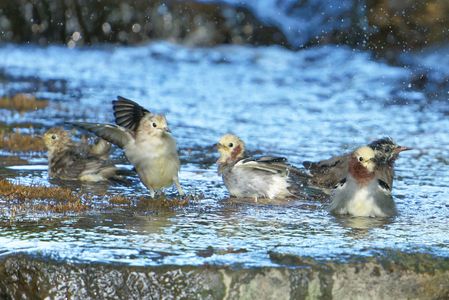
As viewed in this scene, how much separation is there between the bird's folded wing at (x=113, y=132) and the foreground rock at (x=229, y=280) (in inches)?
144

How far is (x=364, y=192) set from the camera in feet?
28.9

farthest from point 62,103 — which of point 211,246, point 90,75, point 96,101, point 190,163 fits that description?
point 211,246

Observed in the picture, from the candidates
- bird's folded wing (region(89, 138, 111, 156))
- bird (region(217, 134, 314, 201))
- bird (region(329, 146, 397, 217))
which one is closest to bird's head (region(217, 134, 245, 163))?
bird (region(217, 134, 314, 201))

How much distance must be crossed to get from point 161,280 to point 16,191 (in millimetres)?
3634

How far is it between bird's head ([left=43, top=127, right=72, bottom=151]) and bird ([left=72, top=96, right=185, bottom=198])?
66.2 inches

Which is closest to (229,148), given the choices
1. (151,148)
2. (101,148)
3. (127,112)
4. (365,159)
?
(151,148)

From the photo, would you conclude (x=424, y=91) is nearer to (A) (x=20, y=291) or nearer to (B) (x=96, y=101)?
(B) (x=96, y=101)

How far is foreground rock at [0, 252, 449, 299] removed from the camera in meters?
6.45

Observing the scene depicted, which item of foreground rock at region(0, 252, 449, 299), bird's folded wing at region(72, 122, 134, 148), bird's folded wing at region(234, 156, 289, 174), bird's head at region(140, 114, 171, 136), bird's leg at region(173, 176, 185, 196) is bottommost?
foreground rock at region(0, 252, 449, 299)

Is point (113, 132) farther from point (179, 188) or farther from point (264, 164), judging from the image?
point (264, 164)

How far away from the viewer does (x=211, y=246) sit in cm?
723

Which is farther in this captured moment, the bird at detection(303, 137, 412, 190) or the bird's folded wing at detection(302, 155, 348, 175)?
the bird's folded wing at detection(302, 155, 348, 175)

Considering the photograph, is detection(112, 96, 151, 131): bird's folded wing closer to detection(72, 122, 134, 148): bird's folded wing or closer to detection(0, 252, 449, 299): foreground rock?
detection(72, 122, 134, 148): bird's folded wing

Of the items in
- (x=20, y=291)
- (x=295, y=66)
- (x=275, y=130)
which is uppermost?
(x=295, y=66)
